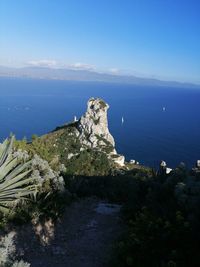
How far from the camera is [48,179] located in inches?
340

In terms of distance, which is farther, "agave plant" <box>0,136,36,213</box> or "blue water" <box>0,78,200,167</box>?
"blue water" <box>0,78,200,167</box>

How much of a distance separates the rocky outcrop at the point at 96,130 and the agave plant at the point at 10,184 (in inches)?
1179

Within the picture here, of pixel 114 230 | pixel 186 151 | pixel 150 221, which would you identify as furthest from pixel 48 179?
pixel 186 151

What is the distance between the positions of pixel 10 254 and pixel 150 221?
233 cm

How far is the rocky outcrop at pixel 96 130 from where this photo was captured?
39.3m

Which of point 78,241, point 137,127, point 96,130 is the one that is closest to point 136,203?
point 78,241

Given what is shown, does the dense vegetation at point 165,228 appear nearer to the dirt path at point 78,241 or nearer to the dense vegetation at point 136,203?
the dense vegetation at point 136,203

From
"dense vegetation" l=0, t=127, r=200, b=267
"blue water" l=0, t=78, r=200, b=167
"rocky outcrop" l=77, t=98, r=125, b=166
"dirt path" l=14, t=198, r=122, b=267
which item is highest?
"dense vegetation" l=0, t=127, r=200, b=267

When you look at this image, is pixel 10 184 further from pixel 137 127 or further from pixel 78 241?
pixel 137 127

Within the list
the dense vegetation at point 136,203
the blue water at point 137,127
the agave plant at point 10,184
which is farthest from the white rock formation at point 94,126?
the agave plant at point 10,184

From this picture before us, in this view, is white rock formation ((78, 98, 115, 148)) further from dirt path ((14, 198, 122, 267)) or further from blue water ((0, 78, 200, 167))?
dirt path ((14, 198, 122, 267))

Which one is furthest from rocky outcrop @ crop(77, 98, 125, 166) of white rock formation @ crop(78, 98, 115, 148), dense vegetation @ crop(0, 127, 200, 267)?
dense vegetation @ crop(0, 127, 200, 267)

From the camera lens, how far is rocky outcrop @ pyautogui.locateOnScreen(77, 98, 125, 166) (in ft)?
129

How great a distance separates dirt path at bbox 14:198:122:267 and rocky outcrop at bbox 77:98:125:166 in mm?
29516
